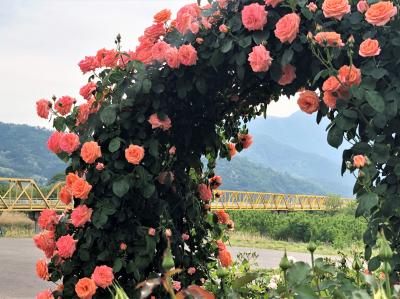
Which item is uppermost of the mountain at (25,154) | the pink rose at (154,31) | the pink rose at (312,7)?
the mountain at (25,154)

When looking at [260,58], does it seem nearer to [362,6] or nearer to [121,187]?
[362,6]

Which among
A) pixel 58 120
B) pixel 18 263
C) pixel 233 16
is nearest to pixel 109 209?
pixel 58 120

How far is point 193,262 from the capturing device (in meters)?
4.14

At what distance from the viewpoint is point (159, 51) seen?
3398 millimetres

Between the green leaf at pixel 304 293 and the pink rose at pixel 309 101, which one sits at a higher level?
the pink rose at pixel 309 101

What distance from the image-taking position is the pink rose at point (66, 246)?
3.41m

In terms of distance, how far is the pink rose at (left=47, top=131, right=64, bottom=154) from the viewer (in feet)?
11.6

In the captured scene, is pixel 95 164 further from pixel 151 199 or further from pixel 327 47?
pixel 327 47

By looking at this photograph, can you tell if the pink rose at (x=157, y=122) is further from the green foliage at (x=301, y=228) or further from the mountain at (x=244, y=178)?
the mountain at (x=244, y=178)

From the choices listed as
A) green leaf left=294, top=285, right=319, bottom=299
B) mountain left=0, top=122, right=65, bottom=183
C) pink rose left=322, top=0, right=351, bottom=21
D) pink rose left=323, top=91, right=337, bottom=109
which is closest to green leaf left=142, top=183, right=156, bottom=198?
pink rose left=323, top=91, right=337, bottom=109

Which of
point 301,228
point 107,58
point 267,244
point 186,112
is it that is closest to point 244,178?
point 301,228

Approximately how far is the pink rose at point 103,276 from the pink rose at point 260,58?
1434 millimetres

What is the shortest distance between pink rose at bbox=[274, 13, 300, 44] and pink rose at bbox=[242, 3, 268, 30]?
0.11 m

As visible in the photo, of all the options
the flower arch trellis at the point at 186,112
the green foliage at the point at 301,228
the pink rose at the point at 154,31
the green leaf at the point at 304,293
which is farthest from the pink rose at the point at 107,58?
the green foliage at the point at 301,228
